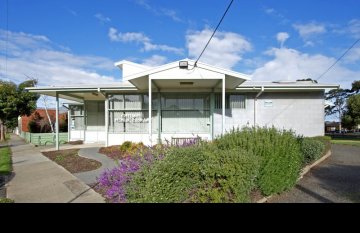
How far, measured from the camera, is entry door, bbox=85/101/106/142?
61.0 feet

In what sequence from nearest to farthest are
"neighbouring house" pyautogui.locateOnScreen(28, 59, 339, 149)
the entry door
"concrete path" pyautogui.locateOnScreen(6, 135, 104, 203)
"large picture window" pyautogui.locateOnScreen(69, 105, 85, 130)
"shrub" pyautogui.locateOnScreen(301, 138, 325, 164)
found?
"concrete path" pyautogui.locateOnScreen(6, 135, 104, 203) < "shrub" pyautogui.locateOnScreen(301, 138, 325, 164) < "neighbouring house" pyautogui.locateOnScreen(28, 59, 339, 149) < the entry door < "large picture window" pyautogui.locateOnScreen(69, 105, 85, 130)

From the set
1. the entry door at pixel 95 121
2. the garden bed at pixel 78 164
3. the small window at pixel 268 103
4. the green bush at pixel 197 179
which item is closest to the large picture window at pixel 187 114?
the small window at pixel 268 103

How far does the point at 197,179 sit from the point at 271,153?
1925mm

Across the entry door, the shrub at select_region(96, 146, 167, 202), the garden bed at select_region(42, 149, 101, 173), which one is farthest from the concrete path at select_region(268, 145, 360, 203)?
the entry door

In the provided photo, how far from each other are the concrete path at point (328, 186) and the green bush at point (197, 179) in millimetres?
1217

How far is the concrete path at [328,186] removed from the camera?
5.71 meters

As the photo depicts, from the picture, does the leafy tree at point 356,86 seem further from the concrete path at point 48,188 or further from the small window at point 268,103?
the concrete path at point 48,188

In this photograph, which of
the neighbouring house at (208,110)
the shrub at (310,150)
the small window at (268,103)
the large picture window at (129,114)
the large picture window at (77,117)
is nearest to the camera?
the shrub at (310,150)

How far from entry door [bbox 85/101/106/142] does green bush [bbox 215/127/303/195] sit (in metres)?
13.0

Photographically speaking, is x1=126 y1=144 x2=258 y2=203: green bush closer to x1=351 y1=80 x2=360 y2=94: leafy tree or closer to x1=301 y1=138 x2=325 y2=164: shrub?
x1=301 y1=138 x2=325 y2=164: shrub

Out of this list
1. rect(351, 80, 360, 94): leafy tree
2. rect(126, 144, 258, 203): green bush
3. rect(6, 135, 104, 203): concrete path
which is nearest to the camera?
rect(126, 144, 258, 203): green bush

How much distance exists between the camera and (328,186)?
22.1 feet

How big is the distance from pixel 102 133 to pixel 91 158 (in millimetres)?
7528
